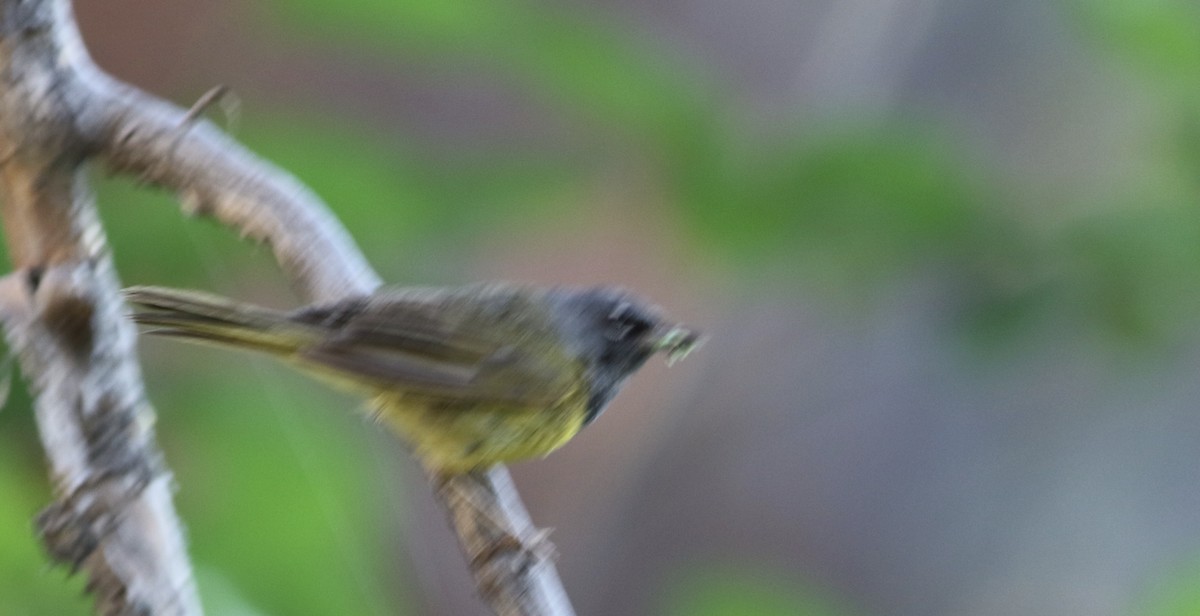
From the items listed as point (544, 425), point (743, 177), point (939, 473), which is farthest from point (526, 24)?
point (939, 473)

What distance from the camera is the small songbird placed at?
29.7 inches

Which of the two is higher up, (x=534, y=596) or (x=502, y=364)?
(x=502, y=364)

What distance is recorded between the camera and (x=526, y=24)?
79 cm

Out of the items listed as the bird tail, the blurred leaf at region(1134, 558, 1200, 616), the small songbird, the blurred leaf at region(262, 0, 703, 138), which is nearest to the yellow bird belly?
the small songbird

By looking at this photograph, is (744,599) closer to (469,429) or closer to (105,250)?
(469,429)

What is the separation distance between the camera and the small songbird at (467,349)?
2.47ft

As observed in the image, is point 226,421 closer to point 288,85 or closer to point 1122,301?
point 1122,301

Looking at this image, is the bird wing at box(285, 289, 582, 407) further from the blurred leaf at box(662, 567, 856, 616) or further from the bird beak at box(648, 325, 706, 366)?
the blurred leaf at box(662, 567, 856, 616)

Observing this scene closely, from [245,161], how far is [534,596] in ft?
1.03

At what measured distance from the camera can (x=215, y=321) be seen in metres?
0.73

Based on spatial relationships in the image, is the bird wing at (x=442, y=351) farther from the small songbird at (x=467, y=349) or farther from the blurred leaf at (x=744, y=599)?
the blurred leaf at (x=744, y=599)

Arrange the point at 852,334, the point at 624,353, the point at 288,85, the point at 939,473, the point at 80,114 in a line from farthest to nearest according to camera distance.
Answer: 1. the point at 939,473
2. the point at 288,85
3. the point at 852,334
4. the point at 624,353
5. the point at 80,114

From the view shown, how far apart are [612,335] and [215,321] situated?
304 millimetres

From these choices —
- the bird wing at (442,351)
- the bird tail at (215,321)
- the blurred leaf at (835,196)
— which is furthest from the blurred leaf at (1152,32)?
the bird tail at (215,321)
